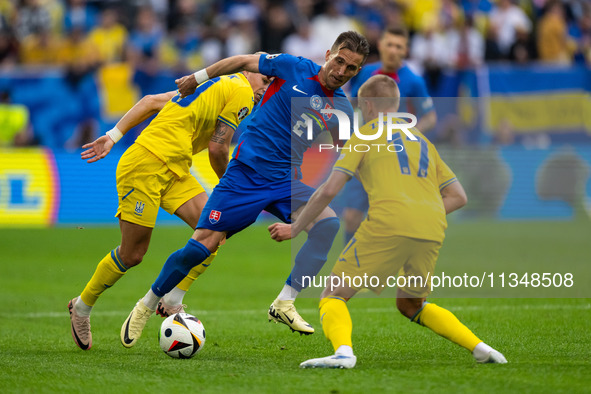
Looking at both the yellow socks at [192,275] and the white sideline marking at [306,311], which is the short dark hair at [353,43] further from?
the white sideline marking at [306,311]

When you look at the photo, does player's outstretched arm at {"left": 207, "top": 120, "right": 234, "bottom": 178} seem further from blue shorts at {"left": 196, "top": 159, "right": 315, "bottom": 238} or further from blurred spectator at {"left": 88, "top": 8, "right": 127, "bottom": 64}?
blurred spectator at {"left": 88, "top": 8, "right": 127, "bottom": 64}

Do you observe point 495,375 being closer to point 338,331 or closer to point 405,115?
point 338,331

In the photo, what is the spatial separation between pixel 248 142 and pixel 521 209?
1283cm

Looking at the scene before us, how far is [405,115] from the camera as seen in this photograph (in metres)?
6.91

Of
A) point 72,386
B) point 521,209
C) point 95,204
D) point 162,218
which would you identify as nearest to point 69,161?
point 95,204

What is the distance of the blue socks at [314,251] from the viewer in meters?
7.08

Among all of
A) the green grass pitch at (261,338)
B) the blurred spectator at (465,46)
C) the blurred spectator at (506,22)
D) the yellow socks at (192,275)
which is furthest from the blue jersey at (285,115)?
the blurred spectator at (506,22)

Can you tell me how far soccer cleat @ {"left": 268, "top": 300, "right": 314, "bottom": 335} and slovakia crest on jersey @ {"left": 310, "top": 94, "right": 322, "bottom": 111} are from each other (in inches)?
62.3

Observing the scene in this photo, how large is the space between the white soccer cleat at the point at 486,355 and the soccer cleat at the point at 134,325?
2625 millimetres

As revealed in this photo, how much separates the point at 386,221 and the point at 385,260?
26 centimetres

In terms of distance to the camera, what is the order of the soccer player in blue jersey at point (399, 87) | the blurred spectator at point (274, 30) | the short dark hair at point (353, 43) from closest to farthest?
1. the short dark hair at point (353, 43)
2. the soccer player in blue jersey at point (399, 87)
3. the blurred spectator at point (274, 30)

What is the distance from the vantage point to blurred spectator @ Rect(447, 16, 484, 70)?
65.8 feet

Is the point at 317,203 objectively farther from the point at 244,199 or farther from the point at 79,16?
the point at 79,16

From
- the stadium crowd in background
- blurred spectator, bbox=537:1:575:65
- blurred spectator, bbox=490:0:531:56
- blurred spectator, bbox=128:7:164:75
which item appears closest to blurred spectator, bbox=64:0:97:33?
the stadium crowd in background
